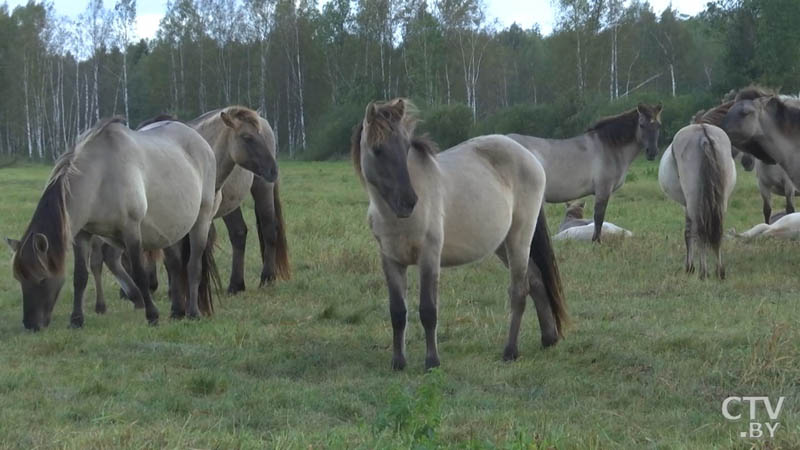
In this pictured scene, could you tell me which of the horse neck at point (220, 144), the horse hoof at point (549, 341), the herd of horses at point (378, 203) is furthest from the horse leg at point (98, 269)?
the horse hoof at point (549, 341)

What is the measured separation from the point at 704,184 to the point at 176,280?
5298 mm

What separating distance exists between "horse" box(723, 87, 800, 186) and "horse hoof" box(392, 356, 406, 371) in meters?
5.66

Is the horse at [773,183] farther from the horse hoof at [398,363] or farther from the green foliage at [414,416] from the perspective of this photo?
the green foliage at [414,416]

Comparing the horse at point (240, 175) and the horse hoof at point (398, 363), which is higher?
the horse at point (240, 175)

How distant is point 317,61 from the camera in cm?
4866

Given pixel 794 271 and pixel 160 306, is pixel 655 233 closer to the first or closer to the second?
pixel 794 271

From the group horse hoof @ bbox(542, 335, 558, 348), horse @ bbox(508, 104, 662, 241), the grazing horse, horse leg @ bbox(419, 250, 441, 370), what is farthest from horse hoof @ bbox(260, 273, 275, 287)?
horse @ bbox(508, 104, 662, 241)

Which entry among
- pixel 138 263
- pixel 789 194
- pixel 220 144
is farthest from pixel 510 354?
pixel 789 194

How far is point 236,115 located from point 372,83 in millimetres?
36191

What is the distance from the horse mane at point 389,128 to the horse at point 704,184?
421cm

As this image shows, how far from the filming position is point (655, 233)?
13.5 metres

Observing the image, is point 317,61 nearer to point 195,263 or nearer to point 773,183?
point 773,183

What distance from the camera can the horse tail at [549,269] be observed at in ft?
23.3

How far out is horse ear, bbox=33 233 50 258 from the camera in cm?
725
